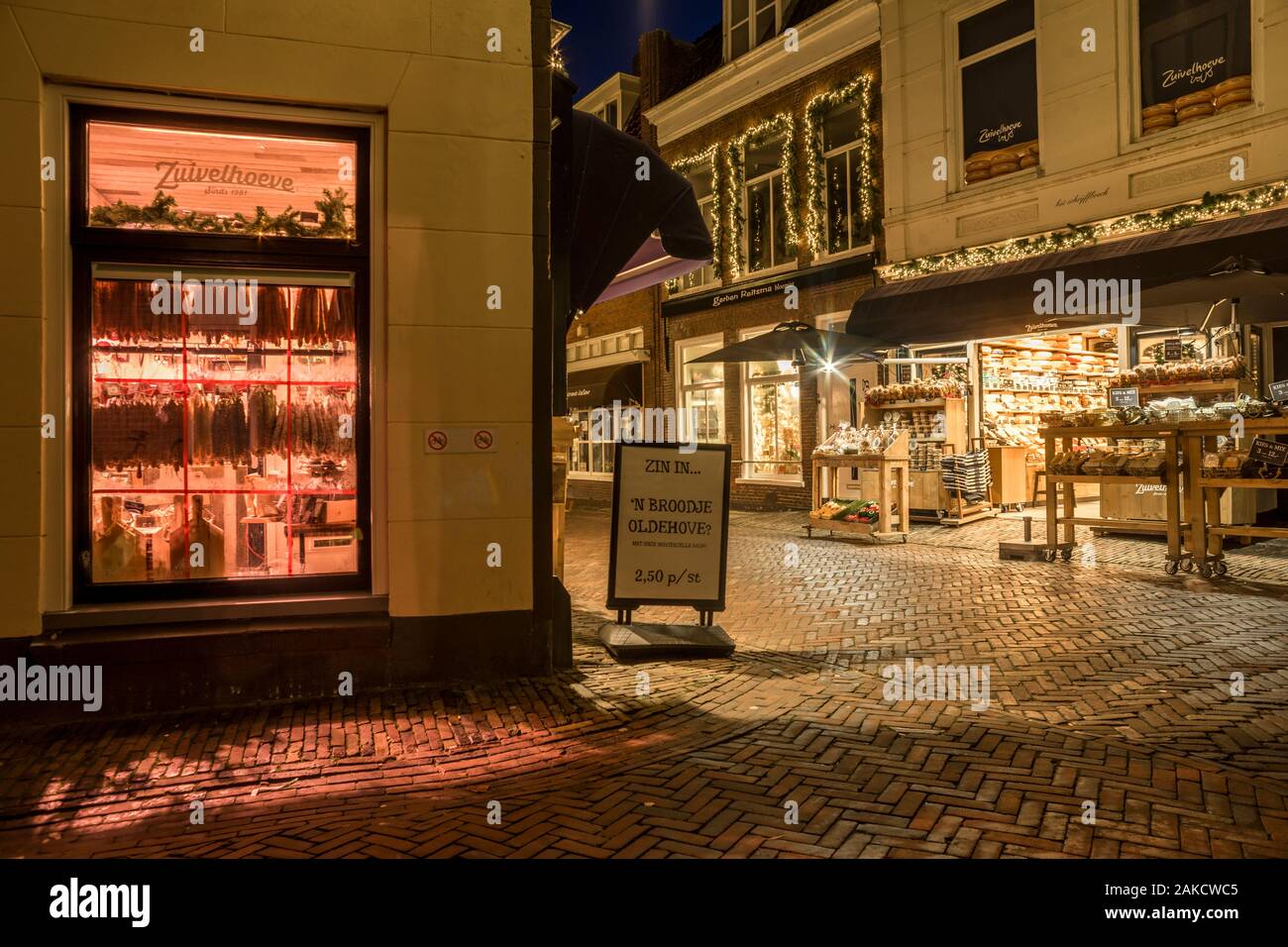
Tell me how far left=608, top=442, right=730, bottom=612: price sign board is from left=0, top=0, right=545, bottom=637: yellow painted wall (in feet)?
2.93

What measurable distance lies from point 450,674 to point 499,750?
1.14 metres

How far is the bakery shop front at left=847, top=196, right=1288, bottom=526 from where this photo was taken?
9164 millimetres

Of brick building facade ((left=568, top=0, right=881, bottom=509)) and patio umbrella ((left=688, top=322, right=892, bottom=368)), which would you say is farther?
brick building facade ((left=568, top=0, right=881, bottom=509))

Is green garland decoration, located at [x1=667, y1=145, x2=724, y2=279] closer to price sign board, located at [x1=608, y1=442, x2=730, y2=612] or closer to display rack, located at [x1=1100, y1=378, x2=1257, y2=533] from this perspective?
display rack, located at [x1=1100, y1=378, x2=1257, y2=533]

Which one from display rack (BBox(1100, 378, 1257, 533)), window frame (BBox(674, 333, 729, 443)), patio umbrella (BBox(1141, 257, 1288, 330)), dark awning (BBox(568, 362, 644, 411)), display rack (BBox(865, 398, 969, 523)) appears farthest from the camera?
dark awning (BBox(568, 362, 644, 411))

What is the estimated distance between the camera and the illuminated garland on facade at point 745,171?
651 inches

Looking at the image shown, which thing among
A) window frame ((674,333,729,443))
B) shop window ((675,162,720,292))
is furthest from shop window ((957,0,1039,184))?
window frame ((674,333,729,443))

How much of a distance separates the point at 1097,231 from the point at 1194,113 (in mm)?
1767

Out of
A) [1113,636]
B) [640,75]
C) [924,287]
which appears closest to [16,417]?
[1113,636]

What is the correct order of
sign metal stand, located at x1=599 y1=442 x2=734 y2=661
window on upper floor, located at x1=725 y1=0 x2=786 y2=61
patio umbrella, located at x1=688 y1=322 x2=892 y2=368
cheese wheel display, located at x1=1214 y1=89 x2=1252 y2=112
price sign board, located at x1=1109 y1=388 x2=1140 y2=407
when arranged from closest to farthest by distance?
sign metal stand, located at x1=599 y1=442 x2=734 y2=661
price sign board, located at x1=1109 y1=388 x2=1140 y2=407
cheese wheel display, located at x1=1214 y1=89 x2=1252 y2=112
patio umbrella, located at x1=688 y1=322 x2=892 y2=368
window on upper floor, located at x1=725 y1=0 x2=786 y2=61

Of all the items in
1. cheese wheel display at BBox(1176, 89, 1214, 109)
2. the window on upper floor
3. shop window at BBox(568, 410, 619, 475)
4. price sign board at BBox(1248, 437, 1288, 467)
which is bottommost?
price sign board at BBox(1248, 437, 1288, 467)

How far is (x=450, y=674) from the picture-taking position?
4.96 metres

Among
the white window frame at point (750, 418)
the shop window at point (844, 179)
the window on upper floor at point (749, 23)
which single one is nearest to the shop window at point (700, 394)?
the white window frame at point (750, 418)

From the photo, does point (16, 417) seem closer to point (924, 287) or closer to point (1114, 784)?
point (1114, 784)
